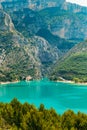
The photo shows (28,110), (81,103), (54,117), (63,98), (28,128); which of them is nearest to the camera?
(28,128)

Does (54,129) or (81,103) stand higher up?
(54,129)

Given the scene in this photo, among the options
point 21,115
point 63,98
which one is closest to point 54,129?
point 21,115

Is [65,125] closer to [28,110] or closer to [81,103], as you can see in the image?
[28,110]

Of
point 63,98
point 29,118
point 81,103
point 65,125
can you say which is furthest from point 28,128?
point 63,98

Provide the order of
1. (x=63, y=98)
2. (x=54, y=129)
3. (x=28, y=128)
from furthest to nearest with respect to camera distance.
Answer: (x=63, y=98) < (x=28, y=128) < (x=54, y=129)

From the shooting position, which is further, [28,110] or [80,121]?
[28,110]

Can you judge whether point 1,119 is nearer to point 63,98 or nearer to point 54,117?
point 54,117
